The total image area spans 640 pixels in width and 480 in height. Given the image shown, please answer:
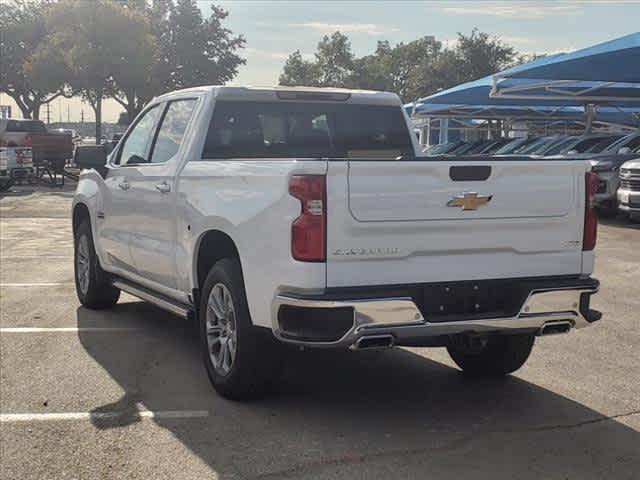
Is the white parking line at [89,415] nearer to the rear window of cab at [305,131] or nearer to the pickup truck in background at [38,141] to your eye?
the rear window of cab at [305,131]

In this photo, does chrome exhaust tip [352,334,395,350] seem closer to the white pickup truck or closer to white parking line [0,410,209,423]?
the white pickup truck

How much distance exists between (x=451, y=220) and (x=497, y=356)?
152 centimetres

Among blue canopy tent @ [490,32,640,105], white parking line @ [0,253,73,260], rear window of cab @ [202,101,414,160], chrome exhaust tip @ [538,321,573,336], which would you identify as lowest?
white parking line @ [0,253,73,260]

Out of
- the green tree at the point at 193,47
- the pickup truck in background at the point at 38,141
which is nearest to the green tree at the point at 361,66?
the green tree at the point at 193,47

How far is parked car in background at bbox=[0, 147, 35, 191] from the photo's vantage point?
23.7m

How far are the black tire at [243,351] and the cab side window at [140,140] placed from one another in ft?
6.46

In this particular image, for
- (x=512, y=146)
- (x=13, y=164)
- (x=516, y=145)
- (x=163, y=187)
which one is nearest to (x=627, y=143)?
(x=516, y=145)

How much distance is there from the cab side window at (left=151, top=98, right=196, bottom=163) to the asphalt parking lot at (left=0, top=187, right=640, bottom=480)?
1.51 metres

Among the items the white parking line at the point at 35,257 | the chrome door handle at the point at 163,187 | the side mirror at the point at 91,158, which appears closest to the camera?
the chrome door handle at the point at 163,187

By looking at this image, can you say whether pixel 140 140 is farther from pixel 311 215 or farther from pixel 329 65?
pixel 329 65

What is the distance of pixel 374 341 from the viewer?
4.26 metres

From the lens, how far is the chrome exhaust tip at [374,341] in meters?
4.23

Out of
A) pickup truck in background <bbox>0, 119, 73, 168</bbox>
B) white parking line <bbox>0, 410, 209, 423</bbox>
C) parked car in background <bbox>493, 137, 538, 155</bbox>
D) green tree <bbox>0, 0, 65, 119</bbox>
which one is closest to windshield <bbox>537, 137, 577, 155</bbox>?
parked car in background <bbox>493, 137, 538, 155</bbox>

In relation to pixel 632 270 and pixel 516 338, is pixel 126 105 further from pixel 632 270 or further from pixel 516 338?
pixel 516 338
